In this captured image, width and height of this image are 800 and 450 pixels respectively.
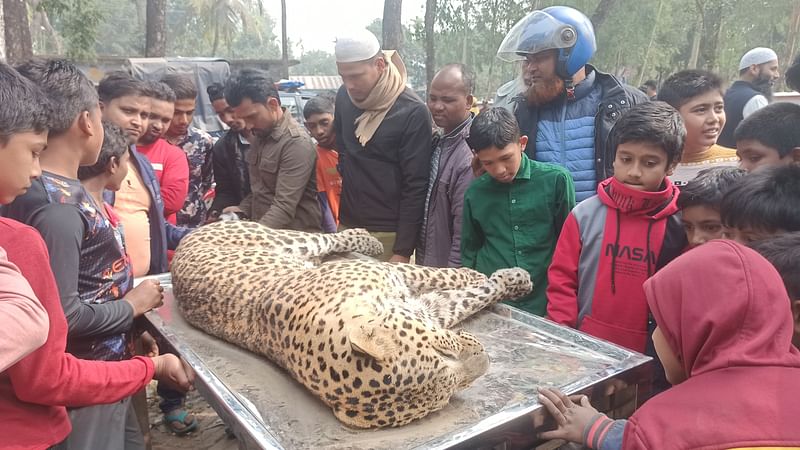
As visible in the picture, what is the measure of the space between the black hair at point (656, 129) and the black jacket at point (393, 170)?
156cm

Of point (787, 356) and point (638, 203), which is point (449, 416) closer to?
point (787, 356)

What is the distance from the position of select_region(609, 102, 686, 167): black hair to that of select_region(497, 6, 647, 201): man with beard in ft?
2.52

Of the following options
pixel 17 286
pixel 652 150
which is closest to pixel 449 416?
pixel 17 286

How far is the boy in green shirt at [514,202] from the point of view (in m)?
3.15

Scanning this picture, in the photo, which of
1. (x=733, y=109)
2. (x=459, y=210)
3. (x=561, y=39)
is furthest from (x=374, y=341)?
(x=733, y=109)

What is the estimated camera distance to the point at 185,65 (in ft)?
44.5

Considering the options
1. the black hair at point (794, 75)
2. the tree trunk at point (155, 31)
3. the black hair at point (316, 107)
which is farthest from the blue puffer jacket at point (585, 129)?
the tree trunk at point (155, 31)

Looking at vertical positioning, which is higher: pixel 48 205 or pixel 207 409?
pixel 48 205

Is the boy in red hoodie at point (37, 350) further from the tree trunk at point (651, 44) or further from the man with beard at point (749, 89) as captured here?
the tree trunk at point (651, 44)

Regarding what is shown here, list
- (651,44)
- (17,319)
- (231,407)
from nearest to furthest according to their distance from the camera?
(17,319) < (231,407) < (651,44)

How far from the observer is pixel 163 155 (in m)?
4.22

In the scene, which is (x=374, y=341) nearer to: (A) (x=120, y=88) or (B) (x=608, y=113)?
(B) (x=608, y=113)

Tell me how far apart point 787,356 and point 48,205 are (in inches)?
99.1

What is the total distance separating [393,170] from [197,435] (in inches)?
92.9
